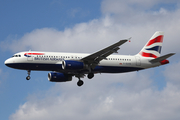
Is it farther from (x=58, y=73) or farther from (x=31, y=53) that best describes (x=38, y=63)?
(x=58, y=73)

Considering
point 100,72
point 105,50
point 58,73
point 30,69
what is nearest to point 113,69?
point 100,72

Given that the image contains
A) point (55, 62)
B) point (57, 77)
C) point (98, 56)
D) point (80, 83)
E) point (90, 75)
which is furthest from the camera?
point (80, 83)

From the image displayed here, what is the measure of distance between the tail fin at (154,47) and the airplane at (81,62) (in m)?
0.28

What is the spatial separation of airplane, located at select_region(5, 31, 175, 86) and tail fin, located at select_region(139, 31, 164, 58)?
0.28 meters

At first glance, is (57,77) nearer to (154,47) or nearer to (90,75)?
(90,75)

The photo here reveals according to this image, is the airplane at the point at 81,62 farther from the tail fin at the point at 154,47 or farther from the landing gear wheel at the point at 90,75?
the tail fin at the point at 154,47

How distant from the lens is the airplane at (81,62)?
1657 inches

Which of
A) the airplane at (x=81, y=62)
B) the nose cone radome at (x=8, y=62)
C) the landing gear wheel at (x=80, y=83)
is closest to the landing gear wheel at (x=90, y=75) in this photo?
the airplane at (x=81, y=62)

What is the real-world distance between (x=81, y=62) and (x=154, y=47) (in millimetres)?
15072

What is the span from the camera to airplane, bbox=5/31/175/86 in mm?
42094

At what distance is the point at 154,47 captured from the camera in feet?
170

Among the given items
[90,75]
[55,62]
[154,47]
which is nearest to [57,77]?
[90,75]

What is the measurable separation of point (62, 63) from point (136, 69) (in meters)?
12.4

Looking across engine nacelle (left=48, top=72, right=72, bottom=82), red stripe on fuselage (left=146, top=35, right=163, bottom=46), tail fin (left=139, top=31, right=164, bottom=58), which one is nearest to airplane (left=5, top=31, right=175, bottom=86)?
engine nacelle (left=48, top=72, right=72, bottom=82)
